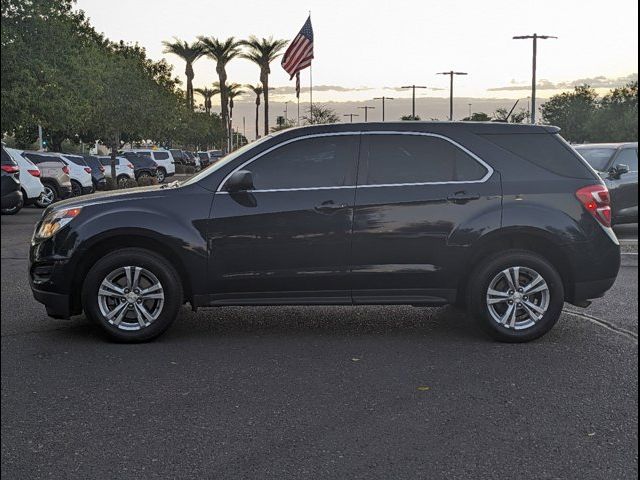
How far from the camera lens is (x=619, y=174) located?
13312mm

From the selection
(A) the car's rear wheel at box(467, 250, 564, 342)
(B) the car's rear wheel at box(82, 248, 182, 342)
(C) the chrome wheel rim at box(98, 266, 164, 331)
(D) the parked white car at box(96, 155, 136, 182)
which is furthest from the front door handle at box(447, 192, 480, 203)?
(D) the parked white car at box(96, 155, 136, 182)

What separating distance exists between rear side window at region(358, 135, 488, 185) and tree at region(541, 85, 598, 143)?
6838cm

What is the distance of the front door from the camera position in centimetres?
584

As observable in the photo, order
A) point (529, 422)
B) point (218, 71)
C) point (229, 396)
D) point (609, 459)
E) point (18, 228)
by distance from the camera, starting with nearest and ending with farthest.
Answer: point (609, 459) < point (529, 422) < point (229, 396) < point (18, 228) < point (218, 71)

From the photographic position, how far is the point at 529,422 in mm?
4145

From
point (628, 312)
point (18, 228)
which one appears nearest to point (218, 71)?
point (18, 228)

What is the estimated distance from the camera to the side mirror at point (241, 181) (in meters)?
5.78

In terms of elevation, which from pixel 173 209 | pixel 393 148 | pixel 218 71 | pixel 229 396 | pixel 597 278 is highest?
pixel 218 71

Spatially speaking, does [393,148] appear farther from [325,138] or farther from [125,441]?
[125,441]

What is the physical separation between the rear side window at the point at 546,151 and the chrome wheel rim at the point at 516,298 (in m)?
0.83

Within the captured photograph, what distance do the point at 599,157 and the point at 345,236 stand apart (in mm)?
9399

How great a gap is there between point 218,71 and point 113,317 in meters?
55.4

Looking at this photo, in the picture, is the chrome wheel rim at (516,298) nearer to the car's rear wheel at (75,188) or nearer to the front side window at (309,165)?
the front side window at (309,165)

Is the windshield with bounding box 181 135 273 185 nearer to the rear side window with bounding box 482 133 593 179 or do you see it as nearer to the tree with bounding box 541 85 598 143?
the rear side window with bounding box 482 133 593 179
